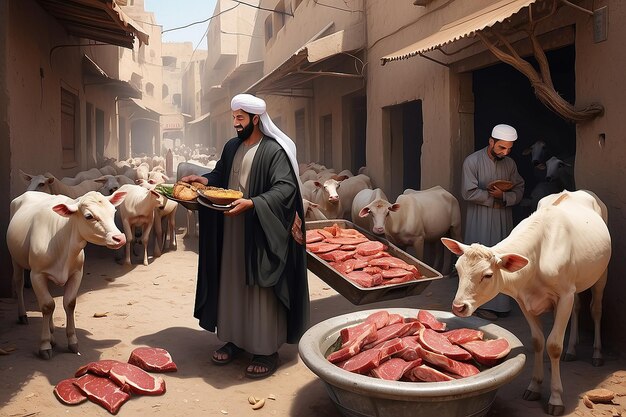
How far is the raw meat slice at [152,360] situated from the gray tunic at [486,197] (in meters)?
3.54

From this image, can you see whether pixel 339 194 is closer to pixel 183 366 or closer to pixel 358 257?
pixel 358 257

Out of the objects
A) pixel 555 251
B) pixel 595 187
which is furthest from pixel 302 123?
pixel 555 251

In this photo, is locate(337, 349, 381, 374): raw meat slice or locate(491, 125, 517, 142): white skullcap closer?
locate(337, 349, 381, 374): raw meat slice

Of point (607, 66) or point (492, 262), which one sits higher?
point (607, 66)

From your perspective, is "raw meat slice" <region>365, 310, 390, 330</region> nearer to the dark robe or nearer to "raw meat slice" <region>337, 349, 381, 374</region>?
"raw meat slice" <region>337, 349, 381, 374</region>

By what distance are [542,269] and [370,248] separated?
1.98m

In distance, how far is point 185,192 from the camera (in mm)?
4398

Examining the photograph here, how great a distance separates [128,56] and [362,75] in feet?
56.6

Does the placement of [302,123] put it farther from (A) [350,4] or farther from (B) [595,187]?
(B) [595,187]

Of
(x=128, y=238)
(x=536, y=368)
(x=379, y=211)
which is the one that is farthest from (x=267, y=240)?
(x=128, y=238)

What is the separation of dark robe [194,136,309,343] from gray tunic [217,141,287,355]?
0.08 m

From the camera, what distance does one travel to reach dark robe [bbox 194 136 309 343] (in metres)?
4.45

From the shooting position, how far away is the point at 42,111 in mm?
8438

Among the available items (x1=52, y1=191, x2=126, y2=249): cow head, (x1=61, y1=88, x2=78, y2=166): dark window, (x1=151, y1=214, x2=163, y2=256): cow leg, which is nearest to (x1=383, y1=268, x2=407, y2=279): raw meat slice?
(x1=52, y1=191, x2=126, y2=249): cow head
